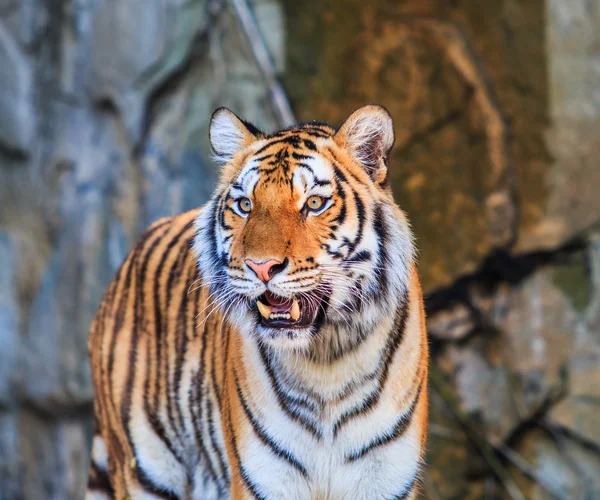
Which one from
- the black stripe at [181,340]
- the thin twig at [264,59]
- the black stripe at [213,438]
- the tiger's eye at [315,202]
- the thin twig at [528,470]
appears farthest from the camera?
the thin twig at [528,470]

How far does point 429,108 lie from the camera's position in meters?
4.74

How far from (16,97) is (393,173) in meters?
2.17

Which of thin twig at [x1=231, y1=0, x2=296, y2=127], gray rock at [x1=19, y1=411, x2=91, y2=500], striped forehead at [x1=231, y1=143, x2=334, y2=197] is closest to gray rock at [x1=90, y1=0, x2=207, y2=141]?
thin twig at [x1=231, y1=0, x2=296, y2=127]

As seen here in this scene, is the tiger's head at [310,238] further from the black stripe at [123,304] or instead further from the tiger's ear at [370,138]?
the black stripe at [123,304]

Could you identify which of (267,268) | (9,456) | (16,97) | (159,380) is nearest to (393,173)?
(16,97)

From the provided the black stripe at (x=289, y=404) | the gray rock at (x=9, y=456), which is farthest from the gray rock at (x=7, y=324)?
the black stripe at (x=289, y=404)

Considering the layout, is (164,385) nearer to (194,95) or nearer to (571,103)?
(194,95)

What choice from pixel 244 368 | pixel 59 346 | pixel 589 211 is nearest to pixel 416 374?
pixel 244 368

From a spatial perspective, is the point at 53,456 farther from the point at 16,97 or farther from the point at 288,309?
the point at 288,309

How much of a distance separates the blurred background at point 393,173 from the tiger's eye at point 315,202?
7.77 ft

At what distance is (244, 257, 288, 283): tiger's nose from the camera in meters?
1.87

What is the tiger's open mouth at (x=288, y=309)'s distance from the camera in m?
1.95

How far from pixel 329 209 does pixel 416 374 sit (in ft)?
1.57

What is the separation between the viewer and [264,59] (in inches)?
171
